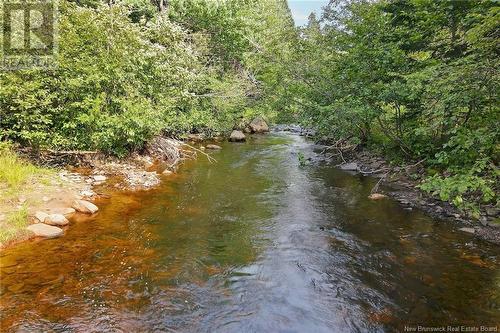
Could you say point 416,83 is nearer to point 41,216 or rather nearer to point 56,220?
point 56,220

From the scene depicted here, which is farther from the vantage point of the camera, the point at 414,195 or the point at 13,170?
the point at 414,195

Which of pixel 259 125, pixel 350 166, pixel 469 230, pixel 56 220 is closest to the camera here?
pixel 56 220

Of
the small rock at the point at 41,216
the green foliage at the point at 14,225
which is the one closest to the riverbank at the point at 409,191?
the small rock at the point at 41,216

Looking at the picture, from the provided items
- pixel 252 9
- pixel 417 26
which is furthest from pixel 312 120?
pixel 252 9

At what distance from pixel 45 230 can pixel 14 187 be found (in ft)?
6.64

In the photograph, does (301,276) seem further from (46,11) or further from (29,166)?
(46,11)

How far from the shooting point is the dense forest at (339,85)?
7.80 meters

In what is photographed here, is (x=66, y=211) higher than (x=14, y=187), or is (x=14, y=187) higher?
(x=14, y=187)

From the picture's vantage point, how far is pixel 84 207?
27.0ft

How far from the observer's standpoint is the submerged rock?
25.0m

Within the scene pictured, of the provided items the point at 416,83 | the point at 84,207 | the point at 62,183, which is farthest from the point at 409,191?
the point at 62,183

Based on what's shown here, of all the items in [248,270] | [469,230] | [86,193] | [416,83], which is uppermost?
[416,83]

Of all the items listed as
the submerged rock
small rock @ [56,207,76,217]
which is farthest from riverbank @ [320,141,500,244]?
the submerged rock

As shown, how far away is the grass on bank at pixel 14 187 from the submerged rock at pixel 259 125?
1652cm
